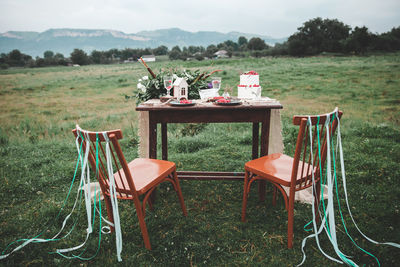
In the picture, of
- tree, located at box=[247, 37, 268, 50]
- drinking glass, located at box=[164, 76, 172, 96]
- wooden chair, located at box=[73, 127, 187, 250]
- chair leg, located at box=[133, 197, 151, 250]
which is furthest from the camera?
tree, located at box=[247, 37, 268, 50]

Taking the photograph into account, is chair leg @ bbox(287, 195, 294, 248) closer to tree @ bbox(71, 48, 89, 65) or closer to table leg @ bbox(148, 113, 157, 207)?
table leg @ bbox(148, 113, 157, 207)

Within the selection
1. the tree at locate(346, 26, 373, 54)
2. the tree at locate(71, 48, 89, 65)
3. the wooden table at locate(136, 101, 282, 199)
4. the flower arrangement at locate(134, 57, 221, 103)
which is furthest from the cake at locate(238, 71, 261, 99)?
the tree at locate(71, 48, 89, 65)

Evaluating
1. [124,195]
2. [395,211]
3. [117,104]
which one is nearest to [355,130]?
[395,211]

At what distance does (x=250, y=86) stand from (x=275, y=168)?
1.30 m

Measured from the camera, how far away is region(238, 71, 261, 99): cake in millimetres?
3521

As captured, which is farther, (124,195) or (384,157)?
(384,157)

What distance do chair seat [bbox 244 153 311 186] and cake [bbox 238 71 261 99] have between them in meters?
0.93

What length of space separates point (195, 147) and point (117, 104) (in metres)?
8.58

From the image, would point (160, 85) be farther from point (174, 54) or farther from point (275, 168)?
point (174, 54)

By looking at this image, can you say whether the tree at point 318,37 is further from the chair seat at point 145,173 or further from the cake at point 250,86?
the chair seat at point 145,173

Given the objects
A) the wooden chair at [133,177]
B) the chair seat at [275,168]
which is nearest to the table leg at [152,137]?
the wooden chair at [133,177]

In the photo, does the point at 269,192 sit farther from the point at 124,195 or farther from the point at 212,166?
the point at 124,195

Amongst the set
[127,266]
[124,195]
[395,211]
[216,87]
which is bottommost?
[127,266]

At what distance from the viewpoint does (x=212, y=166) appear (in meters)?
4.82
